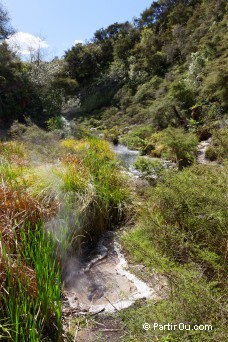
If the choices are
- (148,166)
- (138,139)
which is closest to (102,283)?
(148,166)

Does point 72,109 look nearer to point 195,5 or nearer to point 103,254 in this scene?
point 195,5

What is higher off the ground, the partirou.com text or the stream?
the partirou.com text

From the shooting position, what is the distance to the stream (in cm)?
241

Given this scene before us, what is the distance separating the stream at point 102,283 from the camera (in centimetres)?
241

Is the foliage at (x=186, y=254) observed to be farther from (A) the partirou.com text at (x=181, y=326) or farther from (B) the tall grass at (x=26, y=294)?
(B) the tall grass at (x=26, y=294)

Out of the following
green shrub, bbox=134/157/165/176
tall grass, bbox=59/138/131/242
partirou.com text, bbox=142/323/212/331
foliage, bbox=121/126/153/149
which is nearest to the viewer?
partirou.com text, bbox=142/323/212/331

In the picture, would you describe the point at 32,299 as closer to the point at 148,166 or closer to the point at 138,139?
the point at 148,166

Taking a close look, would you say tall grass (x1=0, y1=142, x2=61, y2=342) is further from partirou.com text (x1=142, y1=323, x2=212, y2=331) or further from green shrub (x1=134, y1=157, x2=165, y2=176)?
green shrub (x1=134, y1=157, x2=165, y2=176)

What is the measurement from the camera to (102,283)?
280cm

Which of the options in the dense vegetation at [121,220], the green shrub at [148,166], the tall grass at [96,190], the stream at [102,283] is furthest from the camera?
the green shrub at [148,166]

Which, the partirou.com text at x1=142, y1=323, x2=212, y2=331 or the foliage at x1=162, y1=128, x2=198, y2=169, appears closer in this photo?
the partirou.com text at x1=142, y1=323, x2=212, y2=331

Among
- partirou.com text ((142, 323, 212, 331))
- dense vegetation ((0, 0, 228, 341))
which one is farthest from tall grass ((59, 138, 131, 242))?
→ partirou.com text ((142, 323, 212, 331))

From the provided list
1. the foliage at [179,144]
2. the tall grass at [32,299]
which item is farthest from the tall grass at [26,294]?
the foliage at [179,144]

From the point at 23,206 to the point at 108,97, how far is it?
21555 mm
